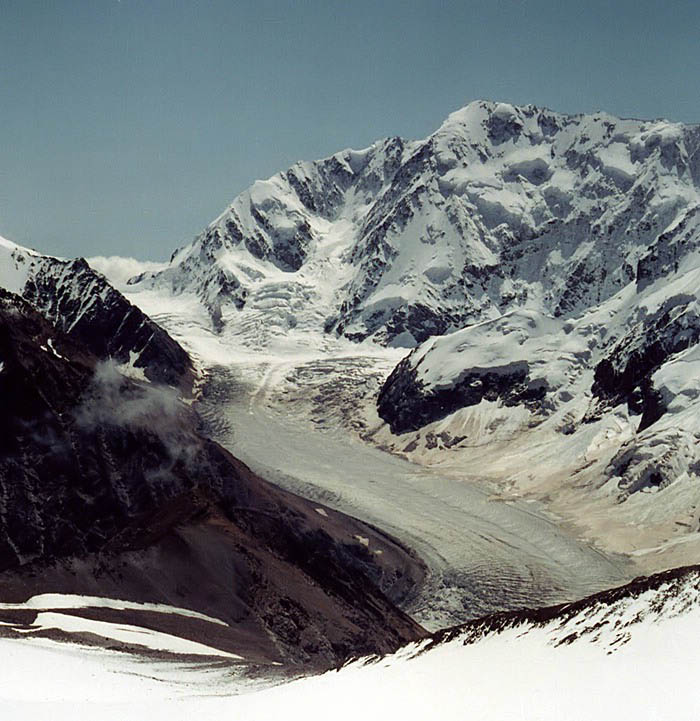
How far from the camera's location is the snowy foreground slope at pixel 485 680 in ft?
97.0

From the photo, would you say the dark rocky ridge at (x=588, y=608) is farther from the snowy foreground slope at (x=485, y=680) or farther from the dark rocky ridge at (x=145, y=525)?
the dark rocky ridge at (x=145, y=525)

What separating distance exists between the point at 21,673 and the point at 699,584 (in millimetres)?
28246

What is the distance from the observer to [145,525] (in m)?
87.4

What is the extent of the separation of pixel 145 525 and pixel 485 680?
56.3 m

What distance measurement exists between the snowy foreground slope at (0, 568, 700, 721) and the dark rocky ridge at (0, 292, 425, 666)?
22362mm

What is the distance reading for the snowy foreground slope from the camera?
97.0 feet

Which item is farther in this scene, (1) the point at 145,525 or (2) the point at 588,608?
(1) the point at 145,525

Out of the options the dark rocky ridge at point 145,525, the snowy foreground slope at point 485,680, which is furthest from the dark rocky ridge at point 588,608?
the dark rocky ridge at point 145,525

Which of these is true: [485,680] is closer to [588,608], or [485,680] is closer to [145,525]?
[588,608]

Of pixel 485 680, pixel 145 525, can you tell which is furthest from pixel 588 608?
pixel 145 525

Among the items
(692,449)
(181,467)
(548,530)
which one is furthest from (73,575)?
(692,449)

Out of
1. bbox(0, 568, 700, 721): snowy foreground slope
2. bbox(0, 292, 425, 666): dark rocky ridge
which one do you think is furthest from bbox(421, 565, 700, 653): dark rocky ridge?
bbox(0, 292, 425, 666): dark rocky ridge

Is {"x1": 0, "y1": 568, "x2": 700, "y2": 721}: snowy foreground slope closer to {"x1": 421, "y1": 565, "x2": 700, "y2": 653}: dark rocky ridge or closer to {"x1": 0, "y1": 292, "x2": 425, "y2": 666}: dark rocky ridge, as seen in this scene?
{"x1": 421, "y1": 565, "x2": 700, "y2": 653}: dark rocky ridge

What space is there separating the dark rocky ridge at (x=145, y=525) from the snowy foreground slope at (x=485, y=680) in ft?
73.4
